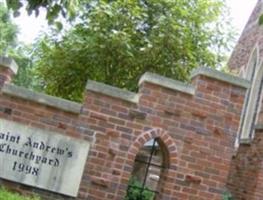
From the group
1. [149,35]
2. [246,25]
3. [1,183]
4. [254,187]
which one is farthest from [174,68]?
[246,25]

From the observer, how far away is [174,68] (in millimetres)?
11070

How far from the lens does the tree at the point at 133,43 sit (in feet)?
34.7

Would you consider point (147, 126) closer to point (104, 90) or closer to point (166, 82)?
point (166, 82)

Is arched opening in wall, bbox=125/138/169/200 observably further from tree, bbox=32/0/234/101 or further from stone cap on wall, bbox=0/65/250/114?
tree, bbox=32/0/234/101

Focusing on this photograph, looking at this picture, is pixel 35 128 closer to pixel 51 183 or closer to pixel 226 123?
pixel 51 183

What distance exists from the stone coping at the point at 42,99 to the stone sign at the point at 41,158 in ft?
1.24

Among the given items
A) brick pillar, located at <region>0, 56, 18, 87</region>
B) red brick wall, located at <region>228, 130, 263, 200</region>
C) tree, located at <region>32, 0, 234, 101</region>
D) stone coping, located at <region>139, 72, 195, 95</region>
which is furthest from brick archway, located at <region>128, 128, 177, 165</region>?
tree, located at <region>32, 0, 234, 101</region>

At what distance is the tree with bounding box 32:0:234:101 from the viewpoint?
10586 mm

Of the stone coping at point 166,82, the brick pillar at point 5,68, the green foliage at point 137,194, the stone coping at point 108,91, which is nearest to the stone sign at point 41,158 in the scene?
the brick pillar at point 5,68

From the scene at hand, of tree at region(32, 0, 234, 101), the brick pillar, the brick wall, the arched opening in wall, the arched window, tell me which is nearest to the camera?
the brick wall

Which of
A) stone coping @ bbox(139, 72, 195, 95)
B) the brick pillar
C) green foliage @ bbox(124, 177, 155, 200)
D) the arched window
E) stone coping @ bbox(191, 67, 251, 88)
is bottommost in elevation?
green foliage @ bbox(124, 177, 155, 200)

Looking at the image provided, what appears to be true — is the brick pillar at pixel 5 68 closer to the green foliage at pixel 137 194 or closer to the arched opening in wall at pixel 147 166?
the arched opening in wall at pixel 147 166

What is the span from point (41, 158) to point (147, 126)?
1.53 metres

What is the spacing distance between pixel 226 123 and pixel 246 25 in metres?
9.79
